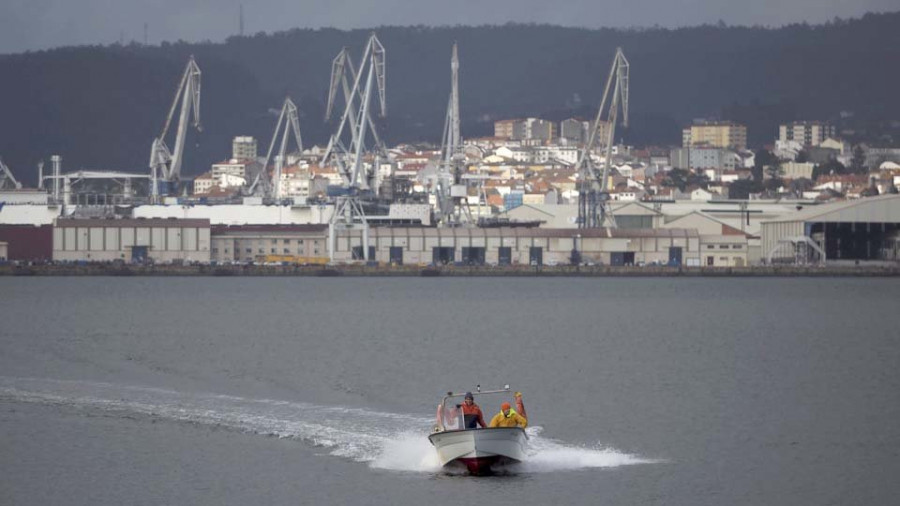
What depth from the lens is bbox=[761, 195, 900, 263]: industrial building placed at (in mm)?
96188

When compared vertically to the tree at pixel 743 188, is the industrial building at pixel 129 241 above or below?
below

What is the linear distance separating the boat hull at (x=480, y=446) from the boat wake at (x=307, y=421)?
48 centimetres

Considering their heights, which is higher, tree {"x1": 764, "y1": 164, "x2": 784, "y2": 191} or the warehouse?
tree {"x1": 764, "y1": 164, "x2": 784, "y2": 191}

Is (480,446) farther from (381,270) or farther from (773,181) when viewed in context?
(773,181)

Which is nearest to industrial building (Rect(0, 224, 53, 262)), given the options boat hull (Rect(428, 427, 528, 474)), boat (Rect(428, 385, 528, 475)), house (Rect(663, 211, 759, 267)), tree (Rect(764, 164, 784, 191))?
house (Rect(663, 211, 759, 267))

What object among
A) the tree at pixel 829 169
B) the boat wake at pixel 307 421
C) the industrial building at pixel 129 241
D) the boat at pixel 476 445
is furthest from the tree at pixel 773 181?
the boat at pixel 476 445

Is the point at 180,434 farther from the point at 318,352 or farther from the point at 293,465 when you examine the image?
the point at 318,352

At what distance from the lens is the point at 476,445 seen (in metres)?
25.6

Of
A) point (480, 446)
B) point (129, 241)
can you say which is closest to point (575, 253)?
point (129, 241)

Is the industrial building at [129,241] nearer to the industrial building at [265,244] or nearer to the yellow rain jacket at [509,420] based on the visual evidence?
the industrial building at [265,244]

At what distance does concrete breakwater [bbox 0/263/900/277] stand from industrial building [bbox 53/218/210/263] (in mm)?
2922

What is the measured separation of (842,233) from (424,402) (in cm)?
6823

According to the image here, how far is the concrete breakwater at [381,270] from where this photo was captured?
96.8 meters

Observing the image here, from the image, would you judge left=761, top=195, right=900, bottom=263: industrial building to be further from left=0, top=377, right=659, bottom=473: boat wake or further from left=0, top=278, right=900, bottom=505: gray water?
left=0, top=377, right=659, bottom=473: boat wake
